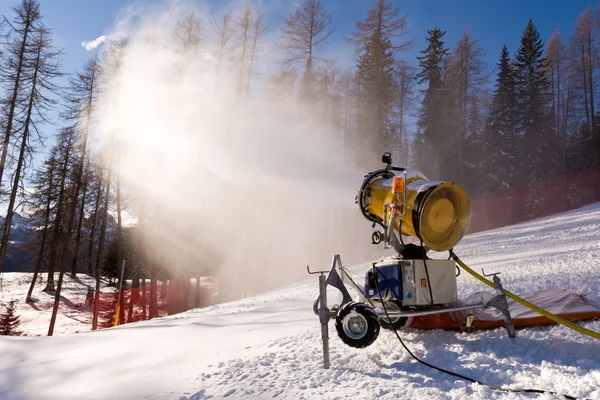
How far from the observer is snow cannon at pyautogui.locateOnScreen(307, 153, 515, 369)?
335cm

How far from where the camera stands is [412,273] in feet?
11.8

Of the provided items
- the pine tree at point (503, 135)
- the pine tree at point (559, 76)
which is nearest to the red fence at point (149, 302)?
the pine tree at point (503, 135)

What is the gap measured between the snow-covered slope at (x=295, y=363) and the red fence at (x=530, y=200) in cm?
1838

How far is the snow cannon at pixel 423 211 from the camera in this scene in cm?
361

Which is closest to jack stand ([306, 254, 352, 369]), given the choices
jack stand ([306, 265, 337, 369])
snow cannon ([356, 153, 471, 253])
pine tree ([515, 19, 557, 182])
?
jack stand ([306, 265, 337, 369])

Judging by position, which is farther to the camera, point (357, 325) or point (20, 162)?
point (20, 162)

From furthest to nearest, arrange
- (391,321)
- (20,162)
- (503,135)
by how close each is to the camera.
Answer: (503,135)
(20,162)
(391,321)

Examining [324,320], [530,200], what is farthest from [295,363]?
[530,200]

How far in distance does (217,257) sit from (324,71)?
16824mm

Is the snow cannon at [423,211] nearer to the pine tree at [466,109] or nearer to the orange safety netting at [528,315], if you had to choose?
the orange safety netting at [528,315]

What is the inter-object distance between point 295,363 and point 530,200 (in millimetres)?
23920

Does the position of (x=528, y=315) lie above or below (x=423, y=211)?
below

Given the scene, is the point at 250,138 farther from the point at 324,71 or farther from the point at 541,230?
the point at 541,230

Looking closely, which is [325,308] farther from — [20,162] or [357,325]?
[20,162]
